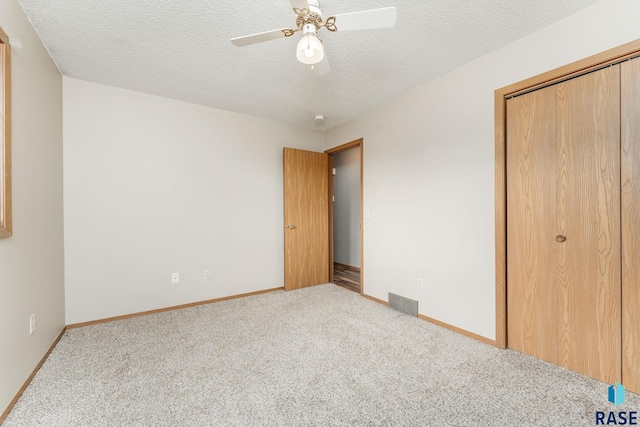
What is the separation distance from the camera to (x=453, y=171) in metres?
2.50

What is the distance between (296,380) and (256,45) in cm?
248

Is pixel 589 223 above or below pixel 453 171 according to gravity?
below

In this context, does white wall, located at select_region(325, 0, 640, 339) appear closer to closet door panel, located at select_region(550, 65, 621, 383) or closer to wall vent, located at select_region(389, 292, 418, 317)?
wall vent, located at select_region(389, 292, 418, 317)

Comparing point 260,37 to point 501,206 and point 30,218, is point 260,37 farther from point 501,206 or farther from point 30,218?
point 501,206

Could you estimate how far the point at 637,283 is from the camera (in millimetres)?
1591

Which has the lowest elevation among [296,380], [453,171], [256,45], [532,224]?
[296,380]

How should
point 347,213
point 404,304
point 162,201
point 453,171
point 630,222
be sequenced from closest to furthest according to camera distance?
point 630,222 < point 453,171 < point 404,304 < point 162,201 < point 347,213

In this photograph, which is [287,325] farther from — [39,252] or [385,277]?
[39,252]

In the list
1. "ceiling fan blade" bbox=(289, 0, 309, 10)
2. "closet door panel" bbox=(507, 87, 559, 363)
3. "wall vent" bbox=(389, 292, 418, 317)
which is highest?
"ceiling fan blade" bbox=(289, 0, 309, 10)

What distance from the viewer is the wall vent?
2834 millimetres

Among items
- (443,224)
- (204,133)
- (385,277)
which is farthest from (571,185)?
(204,133)

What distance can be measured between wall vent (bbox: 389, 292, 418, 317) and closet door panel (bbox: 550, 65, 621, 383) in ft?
3.83

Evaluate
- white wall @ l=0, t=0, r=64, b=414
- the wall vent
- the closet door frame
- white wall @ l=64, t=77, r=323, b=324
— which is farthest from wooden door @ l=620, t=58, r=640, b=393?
white wall @ l=0, t=0, r=64, b=414

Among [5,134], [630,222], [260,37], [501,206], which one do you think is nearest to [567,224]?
[630,222]
